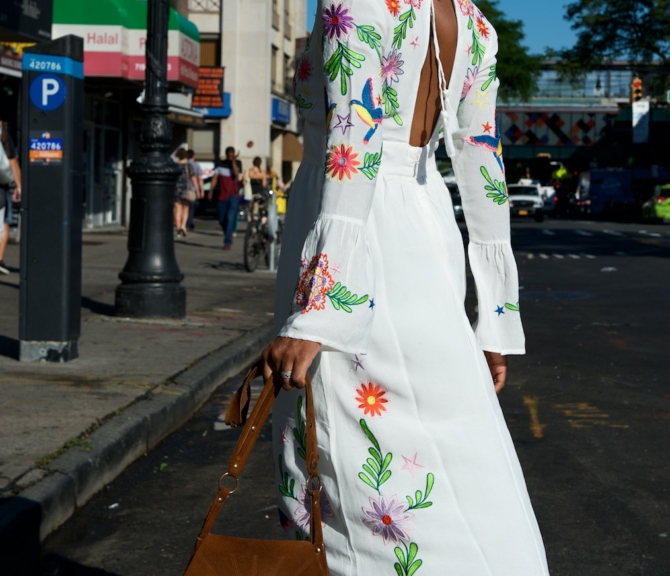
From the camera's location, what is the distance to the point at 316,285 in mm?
2346

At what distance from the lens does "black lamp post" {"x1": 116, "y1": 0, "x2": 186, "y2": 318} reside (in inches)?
402

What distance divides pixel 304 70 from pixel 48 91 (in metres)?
5.29

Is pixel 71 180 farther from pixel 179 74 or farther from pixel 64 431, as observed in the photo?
pixel 179 74

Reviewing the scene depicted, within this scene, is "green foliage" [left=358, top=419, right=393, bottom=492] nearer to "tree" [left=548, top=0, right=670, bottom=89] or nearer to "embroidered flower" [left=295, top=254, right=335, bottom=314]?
"embroidered flower" [left=295, top=254, right=335, bottom=314]

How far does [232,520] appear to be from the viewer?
477cm

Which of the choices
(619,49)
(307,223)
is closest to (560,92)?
(619,49)

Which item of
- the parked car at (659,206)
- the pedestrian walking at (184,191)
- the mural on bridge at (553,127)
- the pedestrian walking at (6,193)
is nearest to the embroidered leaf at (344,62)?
the pedestrian walking at (6,193)

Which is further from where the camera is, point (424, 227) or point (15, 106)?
point (15, 106)

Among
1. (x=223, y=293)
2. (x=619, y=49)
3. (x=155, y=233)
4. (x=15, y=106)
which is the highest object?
(x=619, y=49)

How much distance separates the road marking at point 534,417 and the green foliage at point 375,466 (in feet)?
13.4

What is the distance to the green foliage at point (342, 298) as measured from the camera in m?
2.33

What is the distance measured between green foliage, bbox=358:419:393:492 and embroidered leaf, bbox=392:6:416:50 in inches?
30.4

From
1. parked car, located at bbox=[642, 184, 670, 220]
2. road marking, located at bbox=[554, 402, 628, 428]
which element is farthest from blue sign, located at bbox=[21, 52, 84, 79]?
parked car, located at bbox=[642, 184, 670, 220]

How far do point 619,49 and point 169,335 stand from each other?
62.2 m
